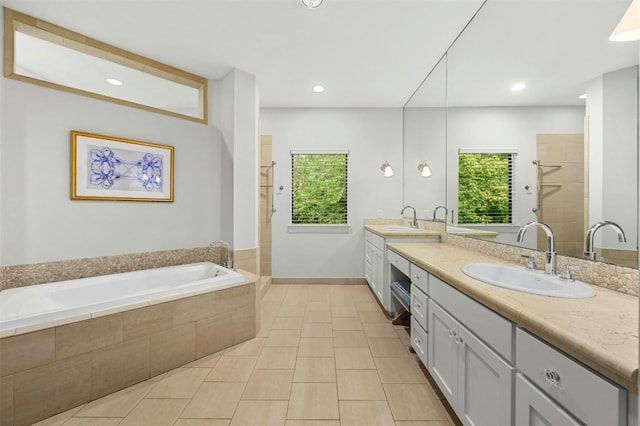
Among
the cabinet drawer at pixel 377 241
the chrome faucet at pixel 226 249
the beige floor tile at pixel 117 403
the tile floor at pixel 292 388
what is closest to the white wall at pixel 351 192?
the cabinet drawer at pixel 377 241

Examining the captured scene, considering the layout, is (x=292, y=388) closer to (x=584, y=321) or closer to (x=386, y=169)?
(x=584, y=321)

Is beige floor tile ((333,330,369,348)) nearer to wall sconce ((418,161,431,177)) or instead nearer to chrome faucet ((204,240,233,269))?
chrome faucet ((204,240,233,269))

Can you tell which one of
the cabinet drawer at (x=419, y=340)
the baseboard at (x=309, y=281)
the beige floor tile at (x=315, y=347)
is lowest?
the beige floor tile at (x=315, y=347)

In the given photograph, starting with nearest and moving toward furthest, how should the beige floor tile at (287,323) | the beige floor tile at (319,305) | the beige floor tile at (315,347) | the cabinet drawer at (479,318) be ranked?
the cabinet drawer at (479,318) < the beige floor tile at (315,347) < the beige floor tile at (287,323) < the beige floor tile at (319,305)

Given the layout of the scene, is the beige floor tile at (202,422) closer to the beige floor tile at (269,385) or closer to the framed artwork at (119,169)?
the beige floor tile at (269,385)

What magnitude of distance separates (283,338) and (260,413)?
2.91ft

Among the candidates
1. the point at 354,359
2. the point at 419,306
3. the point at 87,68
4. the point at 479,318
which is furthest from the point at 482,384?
the point at 87,68

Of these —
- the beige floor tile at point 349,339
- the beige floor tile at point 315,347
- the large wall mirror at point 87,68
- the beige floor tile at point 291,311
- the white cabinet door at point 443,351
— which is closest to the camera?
the white cabinet door at point 443,351

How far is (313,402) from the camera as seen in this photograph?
63.1 inches

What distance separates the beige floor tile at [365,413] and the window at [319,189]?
2626 millimetres

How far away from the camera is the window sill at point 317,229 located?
3.98 m

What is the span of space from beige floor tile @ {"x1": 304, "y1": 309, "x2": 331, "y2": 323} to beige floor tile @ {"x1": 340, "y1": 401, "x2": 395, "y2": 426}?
119 centimetres

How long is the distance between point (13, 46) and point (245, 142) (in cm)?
180

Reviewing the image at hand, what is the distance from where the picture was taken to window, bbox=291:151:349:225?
3.98 metres
